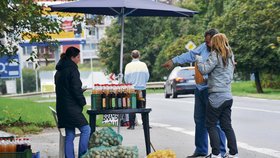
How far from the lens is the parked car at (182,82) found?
33938 millimetres

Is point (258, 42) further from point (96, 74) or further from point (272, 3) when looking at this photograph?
point (96, 74)

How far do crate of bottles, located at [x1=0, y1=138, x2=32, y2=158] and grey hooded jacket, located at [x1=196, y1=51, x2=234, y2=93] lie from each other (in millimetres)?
2913

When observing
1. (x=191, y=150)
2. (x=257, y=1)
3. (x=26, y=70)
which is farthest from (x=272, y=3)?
(x=26, y=70)

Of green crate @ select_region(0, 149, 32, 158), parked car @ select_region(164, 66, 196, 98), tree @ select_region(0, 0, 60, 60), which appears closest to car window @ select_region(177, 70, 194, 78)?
parked car @ select_region(164, 66, 196, 98)

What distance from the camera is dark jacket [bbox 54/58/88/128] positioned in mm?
10477

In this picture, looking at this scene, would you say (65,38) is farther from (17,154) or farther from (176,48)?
(17,154)

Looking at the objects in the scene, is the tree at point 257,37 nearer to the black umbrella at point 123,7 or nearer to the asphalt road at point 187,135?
the asphalt road at point 187,135

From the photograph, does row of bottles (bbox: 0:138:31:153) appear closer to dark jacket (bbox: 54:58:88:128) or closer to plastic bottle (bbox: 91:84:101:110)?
dark jacket (bbox: 54:58:88:128)

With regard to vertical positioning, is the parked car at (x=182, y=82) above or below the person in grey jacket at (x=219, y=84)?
below

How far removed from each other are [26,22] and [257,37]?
2941 centimetres

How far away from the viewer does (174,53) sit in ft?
185

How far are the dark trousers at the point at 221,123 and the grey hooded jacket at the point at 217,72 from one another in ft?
0.75

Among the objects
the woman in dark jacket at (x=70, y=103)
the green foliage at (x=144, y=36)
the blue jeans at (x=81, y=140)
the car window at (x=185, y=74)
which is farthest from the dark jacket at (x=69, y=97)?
the green foliage at (x=144, y=36)

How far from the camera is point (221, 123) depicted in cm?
1052
